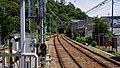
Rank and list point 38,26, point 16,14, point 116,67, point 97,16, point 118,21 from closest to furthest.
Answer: point 38,26 < point 116,67 < point 16,14 < point 97,16 < point 118,21

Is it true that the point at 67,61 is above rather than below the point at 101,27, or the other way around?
below

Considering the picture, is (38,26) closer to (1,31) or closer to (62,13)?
(1,31)

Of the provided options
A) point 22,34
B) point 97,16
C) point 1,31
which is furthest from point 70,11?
point 22,34

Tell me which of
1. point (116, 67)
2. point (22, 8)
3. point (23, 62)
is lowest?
point (116, 67)

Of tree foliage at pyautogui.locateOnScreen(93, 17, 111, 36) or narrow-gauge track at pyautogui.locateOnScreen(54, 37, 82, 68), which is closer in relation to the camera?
narrow-gauge track at pyautogui.locateOnScreen(54, 37, 82, 68)

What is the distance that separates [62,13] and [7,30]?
296ft

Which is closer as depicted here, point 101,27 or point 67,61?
point 67,61

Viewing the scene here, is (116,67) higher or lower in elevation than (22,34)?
lower

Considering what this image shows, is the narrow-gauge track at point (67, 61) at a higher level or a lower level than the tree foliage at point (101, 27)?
lower

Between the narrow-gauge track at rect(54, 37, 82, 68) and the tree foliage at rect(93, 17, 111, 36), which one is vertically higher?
the tree foliage at rect(93, 17, 111, 36)

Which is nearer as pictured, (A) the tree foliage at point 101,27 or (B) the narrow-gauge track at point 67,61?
(B) the narrow-gauge track at point 67,61

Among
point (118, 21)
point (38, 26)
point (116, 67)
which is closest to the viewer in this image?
point (38, 26)

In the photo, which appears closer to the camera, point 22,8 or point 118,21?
point 22,8

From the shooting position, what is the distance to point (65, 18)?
125938 mm
